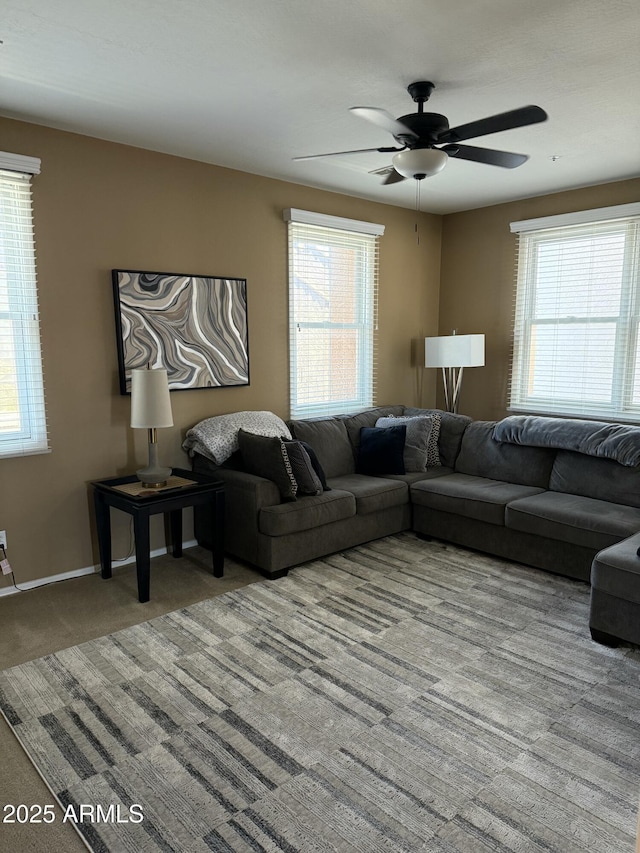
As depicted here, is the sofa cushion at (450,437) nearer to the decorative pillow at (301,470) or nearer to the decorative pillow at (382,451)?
the decorative pillow at (382,451)

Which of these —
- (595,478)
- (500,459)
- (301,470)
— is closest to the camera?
(301,470)

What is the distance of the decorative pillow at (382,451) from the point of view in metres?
4.59

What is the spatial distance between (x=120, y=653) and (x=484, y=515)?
2413 millimetres

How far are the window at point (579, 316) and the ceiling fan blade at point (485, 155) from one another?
2.08 metres

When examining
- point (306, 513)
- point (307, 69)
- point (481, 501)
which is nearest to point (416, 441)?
point (481, 501)

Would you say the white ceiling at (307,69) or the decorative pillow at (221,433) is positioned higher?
the white ceiling at (307,69)

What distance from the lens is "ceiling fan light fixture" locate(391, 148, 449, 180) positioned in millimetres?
2639

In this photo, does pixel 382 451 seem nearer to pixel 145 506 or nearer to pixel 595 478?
pixel 595 478

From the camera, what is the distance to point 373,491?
4168mm

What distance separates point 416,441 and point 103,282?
258 centimetres

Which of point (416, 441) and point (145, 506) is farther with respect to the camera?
point (416, 441)

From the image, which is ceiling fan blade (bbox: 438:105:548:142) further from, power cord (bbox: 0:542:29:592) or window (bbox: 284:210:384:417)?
power cord (bbox: 0:542:29:592)

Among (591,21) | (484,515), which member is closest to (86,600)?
(484,515)

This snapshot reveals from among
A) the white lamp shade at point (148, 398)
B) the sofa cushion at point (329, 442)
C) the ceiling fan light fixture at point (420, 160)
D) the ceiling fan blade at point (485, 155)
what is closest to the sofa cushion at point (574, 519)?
the sofa cushion at point (329, 442)
